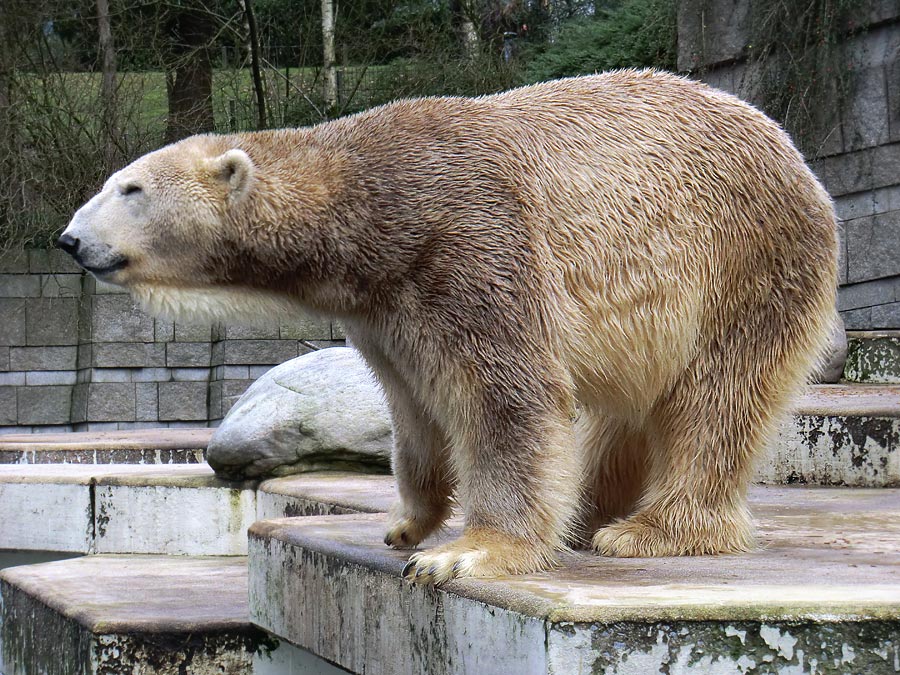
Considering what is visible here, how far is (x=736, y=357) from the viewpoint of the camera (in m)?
3.01

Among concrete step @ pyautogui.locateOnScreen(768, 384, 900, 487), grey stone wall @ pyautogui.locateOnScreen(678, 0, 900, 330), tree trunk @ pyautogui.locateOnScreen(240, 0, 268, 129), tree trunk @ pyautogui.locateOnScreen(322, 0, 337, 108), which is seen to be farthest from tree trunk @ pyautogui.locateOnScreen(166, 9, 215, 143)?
concrete step @ pyautogui.locateOnScreen(768, 384, 900, 487)

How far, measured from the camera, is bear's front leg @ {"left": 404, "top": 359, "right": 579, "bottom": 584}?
Answer: 8.62 feet

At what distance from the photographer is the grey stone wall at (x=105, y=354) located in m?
11.3

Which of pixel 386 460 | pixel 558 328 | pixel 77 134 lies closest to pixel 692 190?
pixel 558 328

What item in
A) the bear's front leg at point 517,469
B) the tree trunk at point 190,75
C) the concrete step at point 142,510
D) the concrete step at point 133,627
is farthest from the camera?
the tree trunk at point 190,75

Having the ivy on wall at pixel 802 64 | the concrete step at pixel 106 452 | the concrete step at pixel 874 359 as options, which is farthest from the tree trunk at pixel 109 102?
the concrete step at pixel 874 359

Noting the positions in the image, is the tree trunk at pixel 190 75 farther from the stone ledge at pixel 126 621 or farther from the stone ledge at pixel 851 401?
the stone ledge at pixel 126 621

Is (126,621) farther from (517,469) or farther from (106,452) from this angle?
(106,452)

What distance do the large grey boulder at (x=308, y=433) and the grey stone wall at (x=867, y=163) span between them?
4.25 meters

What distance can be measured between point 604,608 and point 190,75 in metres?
12.6

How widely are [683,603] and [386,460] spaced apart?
399 cm

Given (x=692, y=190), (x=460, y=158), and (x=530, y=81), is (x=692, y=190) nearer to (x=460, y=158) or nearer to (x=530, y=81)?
(x=460, y=158)

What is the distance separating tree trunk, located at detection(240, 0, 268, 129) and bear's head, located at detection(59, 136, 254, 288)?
34.3 ft

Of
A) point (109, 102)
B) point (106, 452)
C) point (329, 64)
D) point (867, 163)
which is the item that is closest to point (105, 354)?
point (109, 102)
